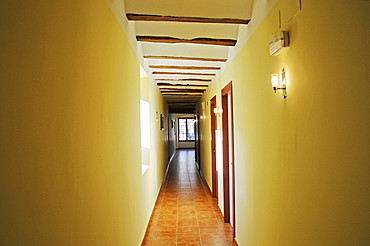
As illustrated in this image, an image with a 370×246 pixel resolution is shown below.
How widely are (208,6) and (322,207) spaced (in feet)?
6.89

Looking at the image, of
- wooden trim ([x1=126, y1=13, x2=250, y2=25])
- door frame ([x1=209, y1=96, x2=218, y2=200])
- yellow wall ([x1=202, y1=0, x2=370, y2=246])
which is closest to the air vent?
yellow wall ([x1=202, y1=0, x2=370, y2=246])

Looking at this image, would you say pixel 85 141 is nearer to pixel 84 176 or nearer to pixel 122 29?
pixel 84 176

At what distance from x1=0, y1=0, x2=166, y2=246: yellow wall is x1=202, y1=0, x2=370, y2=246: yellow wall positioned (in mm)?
1337

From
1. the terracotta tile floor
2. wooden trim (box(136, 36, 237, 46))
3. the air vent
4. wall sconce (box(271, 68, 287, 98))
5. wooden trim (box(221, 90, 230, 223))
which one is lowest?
the terracotta tile floor

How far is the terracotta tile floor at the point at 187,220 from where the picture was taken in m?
3.79

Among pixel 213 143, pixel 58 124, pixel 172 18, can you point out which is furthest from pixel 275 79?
pixel 213 143

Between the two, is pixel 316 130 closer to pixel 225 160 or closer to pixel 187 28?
pixel 187 28

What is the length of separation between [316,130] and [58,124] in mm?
1350

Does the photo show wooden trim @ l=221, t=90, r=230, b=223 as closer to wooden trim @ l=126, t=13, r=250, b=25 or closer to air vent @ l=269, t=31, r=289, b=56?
wooden trim @ l=126, t=13, r=250, b=25

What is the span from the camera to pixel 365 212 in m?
1.09

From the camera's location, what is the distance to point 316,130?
56.7 inches

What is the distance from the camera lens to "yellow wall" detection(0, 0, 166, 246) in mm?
864

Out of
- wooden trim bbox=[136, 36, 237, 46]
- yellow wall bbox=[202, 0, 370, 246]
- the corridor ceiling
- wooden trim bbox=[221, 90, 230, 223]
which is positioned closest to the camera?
yellow wall bbox=[202, 0, 370, 246]

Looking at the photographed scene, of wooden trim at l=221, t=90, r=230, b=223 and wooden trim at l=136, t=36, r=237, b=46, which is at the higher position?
wooden trim at l=136, t=36, r=237, b=46
